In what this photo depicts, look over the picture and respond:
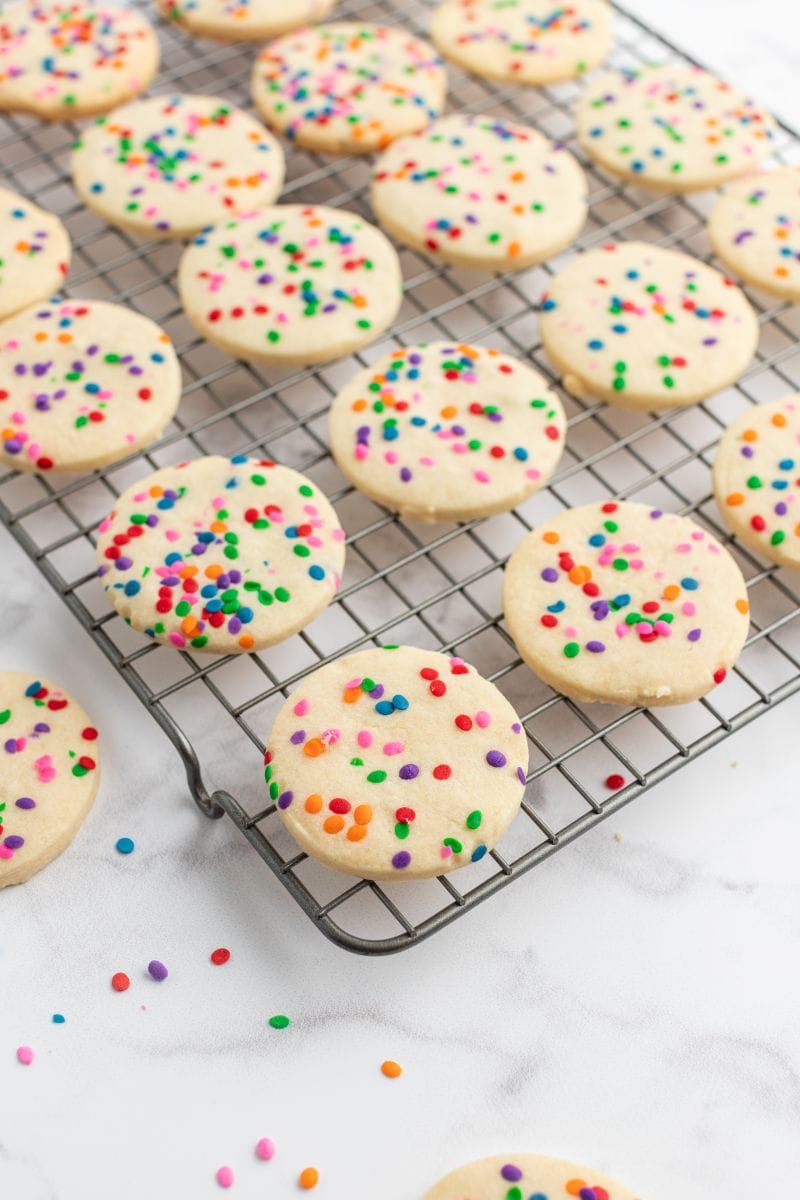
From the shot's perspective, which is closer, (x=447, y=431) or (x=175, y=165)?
(x=447, y=431)

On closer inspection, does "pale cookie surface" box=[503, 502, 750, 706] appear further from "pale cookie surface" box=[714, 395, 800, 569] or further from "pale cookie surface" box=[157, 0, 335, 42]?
"pale cookie surface" box=[157, 0, 335, 42]

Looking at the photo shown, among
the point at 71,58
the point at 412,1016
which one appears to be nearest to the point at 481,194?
the point at 71,58

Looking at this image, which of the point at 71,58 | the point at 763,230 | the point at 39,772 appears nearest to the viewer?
the point at 39,772

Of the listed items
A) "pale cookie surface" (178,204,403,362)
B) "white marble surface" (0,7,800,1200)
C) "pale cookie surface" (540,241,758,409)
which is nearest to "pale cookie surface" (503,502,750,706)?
"white marble surface" (0,7,800,1200)

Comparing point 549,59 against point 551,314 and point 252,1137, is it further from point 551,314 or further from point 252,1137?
point 252,1137

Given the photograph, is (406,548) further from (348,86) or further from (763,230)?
(348,86)

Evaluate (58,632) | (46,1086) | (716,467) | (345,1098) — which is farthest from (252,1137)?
(716,467)
